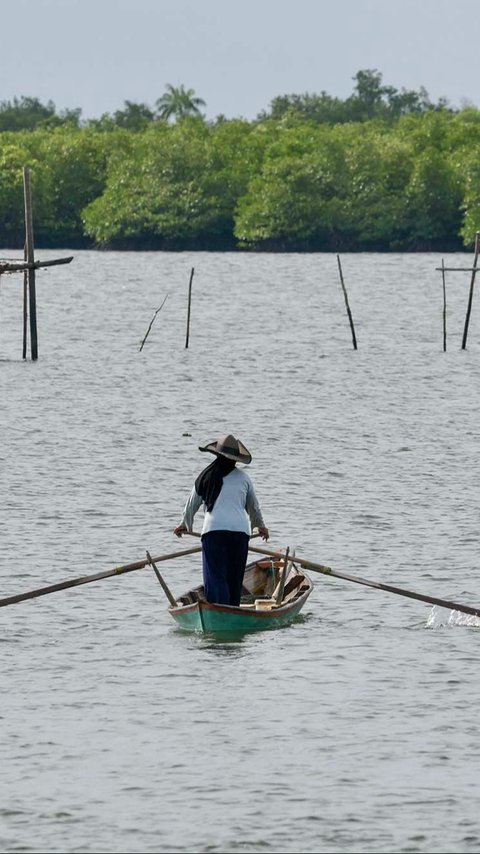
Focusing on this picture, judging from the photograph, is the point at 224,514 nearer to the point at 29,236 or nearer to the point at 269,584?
the point at 269,584

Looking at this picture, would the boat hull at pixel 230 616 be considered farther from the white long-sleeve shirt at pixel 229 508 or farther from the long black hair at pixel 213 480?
the long black hair at pixel 213 480

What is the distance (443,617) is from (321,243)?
13296cm

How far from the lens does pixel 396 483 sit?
109ft

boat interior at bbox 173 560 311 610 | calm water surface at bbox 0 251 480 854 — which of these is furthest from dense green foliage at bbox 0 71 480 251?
boat interior at bbox 173 560 311 610

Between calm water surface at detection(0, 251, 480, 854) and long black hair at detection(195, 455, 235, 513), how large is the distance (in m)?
1.62

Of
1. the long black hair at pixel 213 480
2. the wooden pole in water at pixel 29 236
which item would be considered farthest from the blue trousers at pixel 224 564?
the wooden pole in water at pixel 29 236

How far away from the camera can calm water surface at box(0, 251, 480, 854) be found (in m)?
15.5

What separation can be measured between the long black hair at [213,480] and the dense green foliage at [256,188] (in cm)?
12351

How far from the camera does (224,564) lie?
68.0ft

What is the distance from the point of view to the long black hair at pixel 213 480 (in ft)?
67.3

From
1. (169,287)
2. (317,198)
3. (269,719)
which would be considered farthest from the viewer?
(317,198)

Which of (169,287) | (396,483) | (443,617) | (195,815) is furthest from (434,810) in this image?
(169,287)

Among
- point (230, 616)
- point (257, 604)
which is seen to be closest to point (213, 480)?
point (230, 616)

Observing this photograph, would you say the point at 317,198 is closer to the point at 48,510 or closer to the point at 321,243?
the point at 321,243
